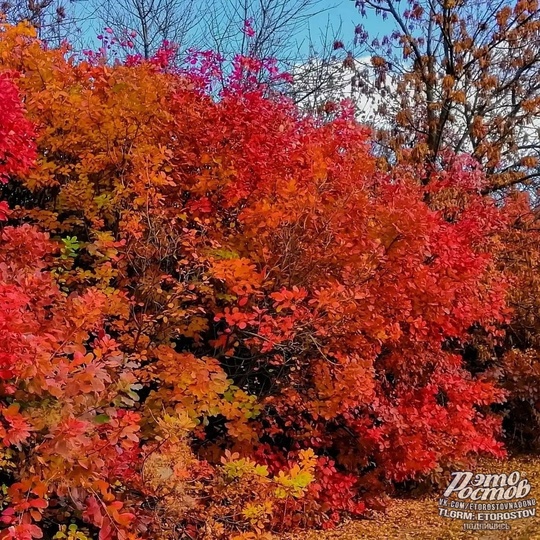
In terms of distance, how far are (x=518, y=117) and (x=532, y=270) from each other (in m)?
3.91

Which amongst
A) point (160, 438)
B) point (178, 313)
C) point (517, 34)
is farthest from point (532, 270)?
point (160, 438)

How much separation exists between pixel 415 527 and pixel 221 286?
2.54m

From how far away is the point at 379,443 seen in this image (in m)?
5.42

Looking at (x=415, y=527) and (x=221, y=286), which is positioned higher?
(x=221, y=286)

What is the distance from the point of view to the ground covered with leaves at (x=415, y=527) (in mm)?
4762

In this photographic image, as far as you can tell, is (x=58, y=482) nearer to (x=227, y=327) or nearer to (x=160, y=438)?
(x=160, y=438)

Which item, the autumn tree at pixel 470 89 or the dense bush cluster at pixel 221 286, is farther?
the autumn tree at pixel 470 89

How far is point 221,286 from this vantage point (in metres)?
4.81

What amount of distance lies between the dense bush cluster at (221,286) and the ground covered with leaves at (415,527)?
20 cm

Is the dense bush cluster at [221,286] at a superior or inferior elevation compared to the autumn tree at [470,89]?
inferior

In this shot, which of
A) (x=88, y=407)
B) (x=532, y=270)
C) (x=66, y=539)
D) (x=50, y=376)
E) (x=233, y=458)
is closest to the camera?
(x=50, y=376)

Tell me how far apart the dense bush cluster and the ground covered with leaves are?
0.67 feet

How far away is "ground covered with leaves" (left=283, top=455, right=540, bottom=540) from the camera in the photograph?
4.76m

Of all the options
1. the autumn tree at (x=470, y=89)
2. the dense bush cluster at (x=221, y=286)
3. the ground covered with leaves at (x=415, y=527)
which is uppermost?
the autumn tree at (x=470, y=89)
